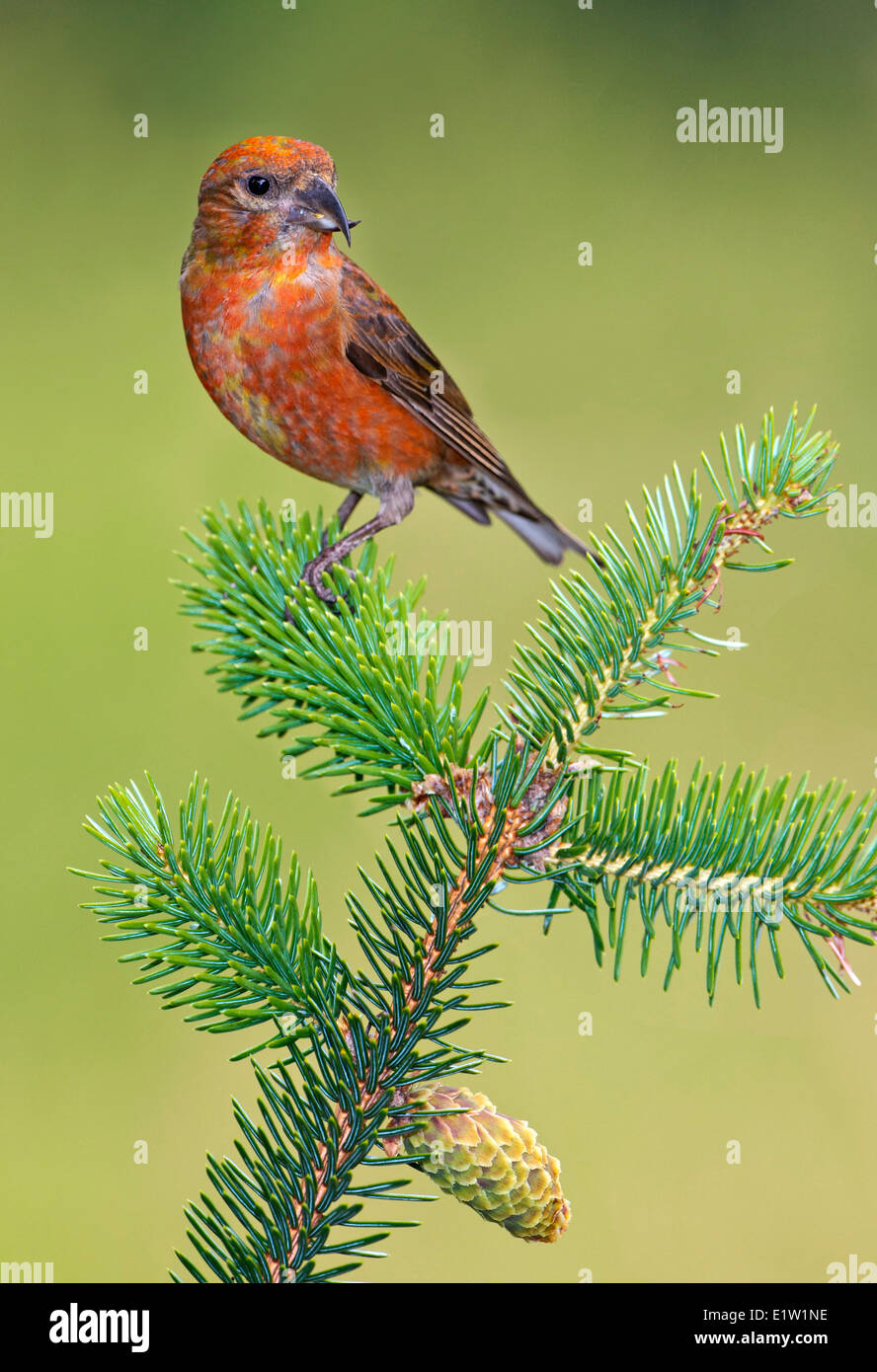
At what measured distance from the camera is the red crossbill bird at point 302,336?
1.83m

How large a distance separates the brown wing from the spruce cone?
1.35m

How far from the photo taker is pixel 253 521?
1605 mm

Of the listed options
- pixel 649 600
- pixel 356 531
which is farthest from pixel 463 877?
pixel 356 531

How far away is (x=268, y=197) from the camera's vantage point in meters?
1.84

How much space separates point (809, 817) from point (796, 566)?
2649mm

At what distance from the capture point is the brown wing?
2.00 meters

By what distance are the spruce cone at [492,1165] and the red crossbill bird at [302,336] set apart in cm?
87

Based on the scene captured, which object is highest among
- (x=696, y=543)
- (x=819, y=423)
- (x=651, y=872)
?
(x=819, y=423)

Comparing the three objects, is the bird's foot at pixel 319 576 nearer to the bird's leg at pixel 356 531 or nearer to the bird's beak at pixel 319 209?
the bird's leg at pixel 356 531

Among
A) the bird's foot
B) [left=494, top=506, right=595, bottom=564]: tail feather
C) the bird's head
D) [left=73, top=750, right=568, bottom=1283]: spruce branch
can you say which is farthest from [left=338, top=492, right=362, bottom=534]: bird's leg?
[left=73, top=750, right=568, bottom=1283]: spruce branch

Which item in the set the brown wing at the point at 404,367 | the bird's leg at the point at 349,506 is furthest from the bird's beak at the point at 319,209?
the bird's leg at the point at 349,506
